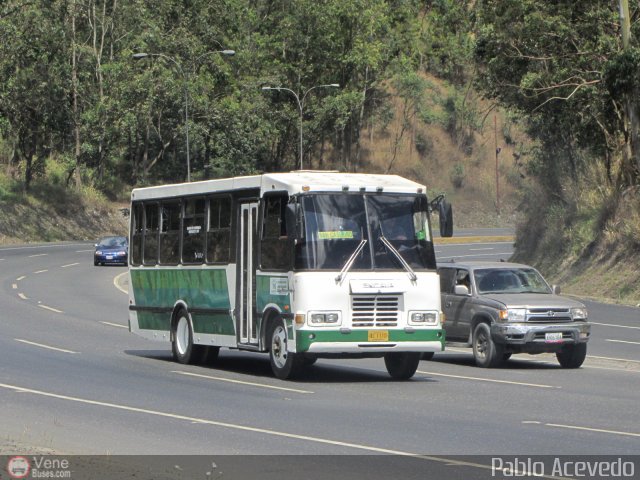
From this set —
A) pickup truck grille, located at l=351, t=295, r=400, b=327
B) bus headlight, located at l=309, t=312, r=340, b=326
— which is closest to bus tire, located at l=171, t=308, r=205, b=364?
bus headlight, located at l=309, t=312, r=340, b=326

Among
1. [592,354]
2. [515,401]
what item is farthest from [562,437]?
[592,354]

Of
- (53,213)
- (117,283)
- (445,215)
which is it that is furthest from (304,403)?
(53,213)

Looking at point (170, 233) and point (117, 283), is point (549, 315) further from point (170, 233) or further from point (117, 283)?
point (117, 283)

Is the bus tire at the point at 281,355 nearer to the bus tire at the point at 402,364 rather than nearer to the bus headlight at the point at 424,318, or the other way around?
the bus tire at the point at 402,364

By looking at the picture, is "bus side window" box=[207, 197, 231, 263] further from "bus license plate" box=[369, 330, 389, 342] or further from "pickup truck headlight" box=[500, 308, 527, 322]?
"pickup truck headlight" box=[500, 308, 527, 322]

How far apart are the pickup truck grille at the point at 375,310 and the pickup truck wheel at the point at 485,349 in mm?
3474

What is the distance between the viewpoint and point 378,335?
18.8 metres

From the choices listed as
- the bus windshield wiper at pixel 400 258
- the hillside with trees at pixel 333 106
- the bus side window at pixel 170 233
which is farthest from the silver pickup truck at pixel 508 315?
the hillside with trees at pixel 333 106

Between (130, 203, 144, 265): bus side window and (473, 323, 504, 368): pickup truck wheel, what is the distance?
6.35 metres

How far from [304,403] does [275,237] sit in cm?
390

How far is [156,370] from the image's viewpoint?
20.7 m

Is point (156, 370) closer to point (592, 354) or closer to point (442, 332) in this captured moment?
point (442, 332)

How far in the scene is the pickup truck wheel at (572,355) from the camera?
22047 millimetres

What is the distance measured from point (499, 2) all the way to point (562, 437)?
112 ft
